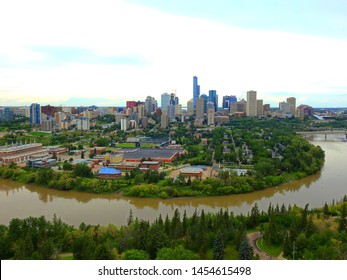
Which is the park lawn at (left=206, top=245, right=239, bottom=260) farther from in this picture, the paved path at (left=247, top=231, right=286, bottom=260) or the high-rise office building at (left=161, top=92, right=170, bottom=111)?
the high-rise office building at (left=161, top=92, right=170, bottom=111)

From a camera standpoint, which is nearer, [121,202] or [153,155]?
[121,202]

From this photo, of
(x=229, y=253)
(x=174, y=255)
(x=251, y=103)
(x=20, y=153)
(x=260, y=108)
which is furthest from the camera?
(x=260, y=108)

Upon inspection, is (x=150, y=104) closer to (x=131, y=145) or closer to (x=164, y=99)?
(x=164, y=99)

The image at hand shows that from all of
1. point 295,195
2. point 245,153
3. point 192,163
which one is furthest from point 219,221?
point 245,153

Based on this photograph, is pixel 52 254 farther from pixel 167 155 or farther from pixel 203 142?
pixel 203 142

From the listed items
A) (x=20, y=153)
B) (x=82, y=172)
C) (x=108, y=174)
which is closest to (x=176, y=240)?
(x=108, y=174)

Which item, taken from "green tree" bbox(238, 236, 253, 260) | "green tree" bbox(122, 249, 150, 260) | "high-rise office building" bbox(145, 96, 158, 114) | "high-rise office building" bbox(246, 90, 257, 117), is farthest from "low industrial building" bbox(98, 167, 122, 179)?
"high-rise office building" bbox(145, 96, 158, 114)

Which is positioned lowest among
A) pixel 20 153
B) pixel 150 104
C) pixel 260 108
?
pixel 20 153
